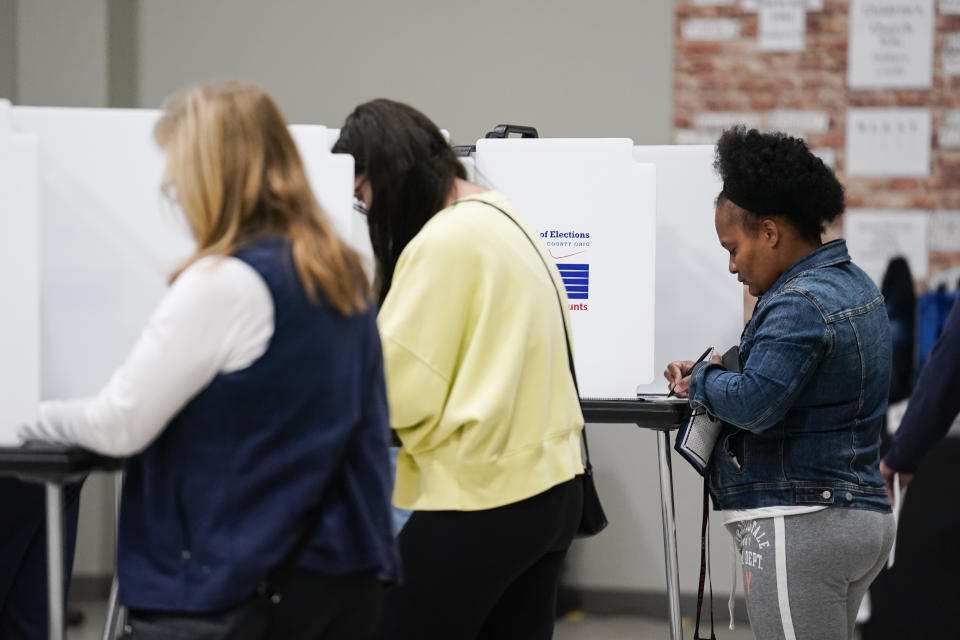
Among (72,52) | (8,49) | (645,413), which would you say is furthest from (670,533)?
(8,49)

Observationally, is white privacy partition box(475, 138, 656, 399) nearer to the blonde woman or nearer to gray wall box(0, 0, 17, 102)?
the blonde woman

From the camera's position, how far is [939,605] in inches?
129

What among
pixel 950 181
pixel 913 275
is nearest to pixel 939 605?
pixel 913 275

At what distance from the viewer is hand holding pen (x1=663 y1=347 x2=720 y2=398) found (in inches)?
83.2

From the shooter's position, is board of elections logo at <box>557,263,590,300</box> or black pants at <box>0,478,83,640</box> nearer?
black pants at <box>0,478,83,640</box>

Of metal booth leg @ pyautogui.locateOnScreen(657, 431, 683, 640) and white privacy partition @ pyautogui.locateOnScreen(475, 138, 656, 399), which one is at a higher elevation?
white privacy partition @ pyautogui.locateOnScreen(475, 138, 656, 399)

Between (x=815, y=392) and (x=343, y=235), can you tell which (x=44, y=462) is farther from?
(x=815, y=392)

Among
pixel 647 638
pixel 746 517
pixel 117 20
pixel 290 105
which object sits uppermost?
pixel 117 20

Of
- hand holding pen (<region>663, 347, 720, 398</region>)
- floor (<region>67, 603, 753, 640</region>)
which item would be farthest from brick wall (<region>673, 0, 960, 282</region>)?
hand holding pen (<region>663, 347, 720, 398</region>)

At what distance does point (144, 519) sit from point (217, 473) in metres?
0.11

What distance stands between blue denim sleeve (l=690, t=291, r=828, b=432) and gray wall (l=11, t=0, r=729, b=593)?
6.47ft

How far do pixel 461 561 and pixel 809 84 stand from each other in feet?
9.58

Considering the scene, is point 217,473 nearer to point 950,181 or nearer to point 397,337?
point 397,337

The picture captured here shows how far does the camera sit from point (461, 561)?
4.81 ft
